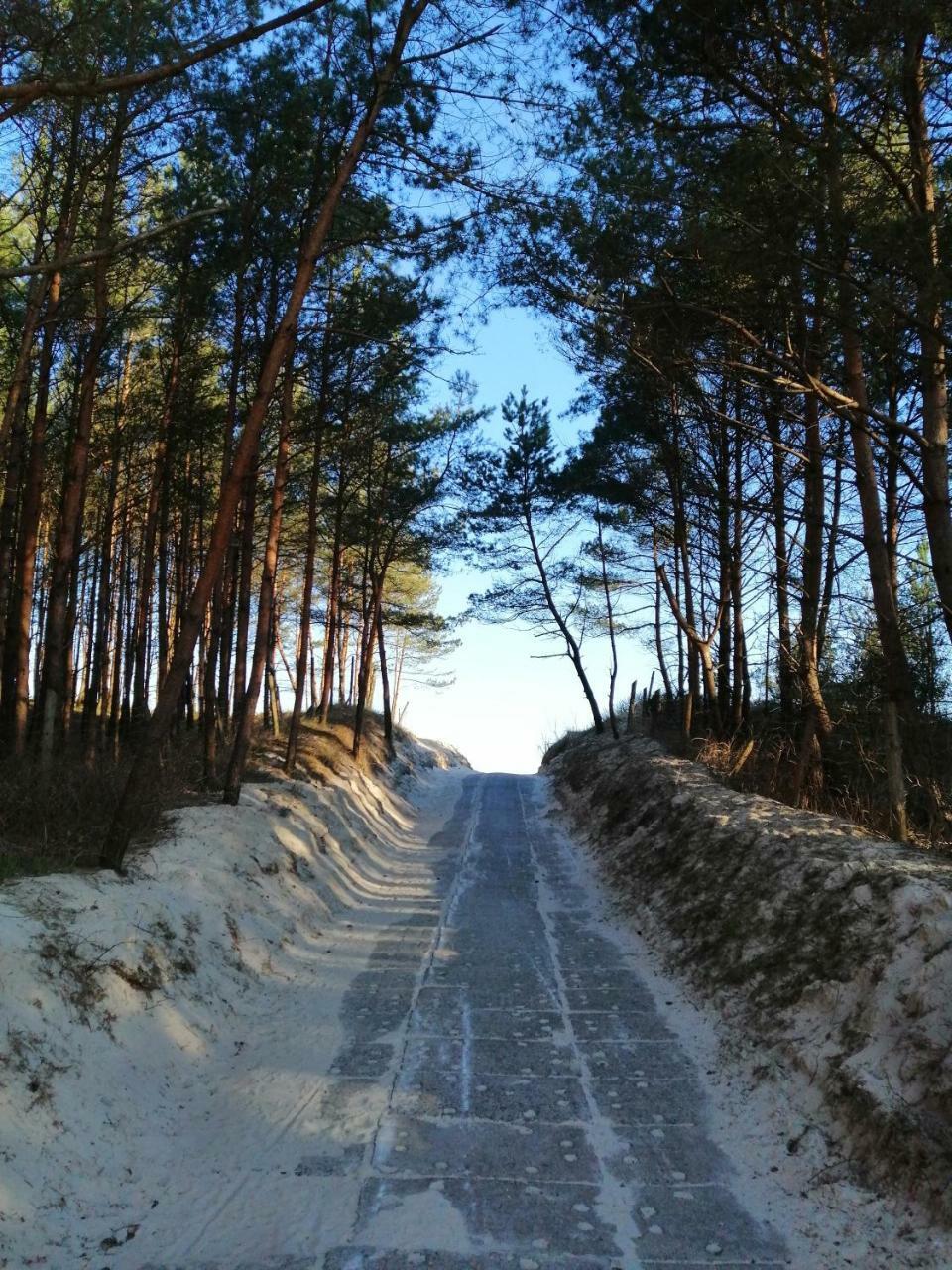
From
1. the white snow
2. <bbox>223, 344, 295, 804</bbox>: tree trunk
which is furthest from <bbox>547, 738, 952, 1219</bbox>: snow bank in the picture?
<bbox>223, 344, 295, 804</bbox>: tree trunk

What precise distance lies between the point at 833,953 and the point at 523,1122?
2432 mm

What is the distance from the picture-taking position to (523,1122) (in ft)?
16.4

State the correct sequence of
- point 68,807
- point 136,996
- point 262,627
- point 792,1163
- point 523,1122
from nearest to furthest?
point 792,1163 < point 523,1122 < point 136,996 < point 68,807 < point 262,627

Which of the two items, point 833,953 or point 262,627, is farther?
point 262,627

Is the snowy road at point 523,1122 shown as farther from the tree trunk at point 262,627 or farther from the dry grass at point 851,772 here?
the tree trunk at point 262,627

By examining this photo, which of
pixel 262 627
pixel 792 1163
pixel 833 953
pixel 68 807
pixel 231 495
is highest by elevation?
pixel 231 495

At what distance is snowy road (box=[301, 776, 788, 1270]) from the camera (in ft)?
12.7

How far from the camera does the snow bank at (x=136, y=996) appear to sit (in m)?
4.16

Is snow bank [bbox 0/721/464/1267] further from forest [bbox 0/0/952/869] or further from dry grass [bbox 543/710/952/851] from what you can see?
dry grass [bbox 543/710/952/851]

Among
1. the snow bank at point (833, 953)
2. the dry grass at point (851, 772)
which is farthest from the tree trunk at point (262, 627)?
the dry grass at point (851, 772)

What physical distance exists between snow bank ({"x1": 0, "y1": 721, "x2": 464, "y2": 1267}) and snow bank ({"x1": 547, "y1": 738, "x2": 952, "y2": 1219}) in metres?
3.25

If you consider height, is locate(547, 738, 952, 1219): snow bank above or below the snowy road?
above

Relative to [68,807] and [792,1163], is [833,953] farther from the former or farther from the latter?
[68,807]

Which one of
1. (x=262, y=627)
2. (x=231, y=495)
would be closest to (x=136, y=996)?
(x=231, y=495)
